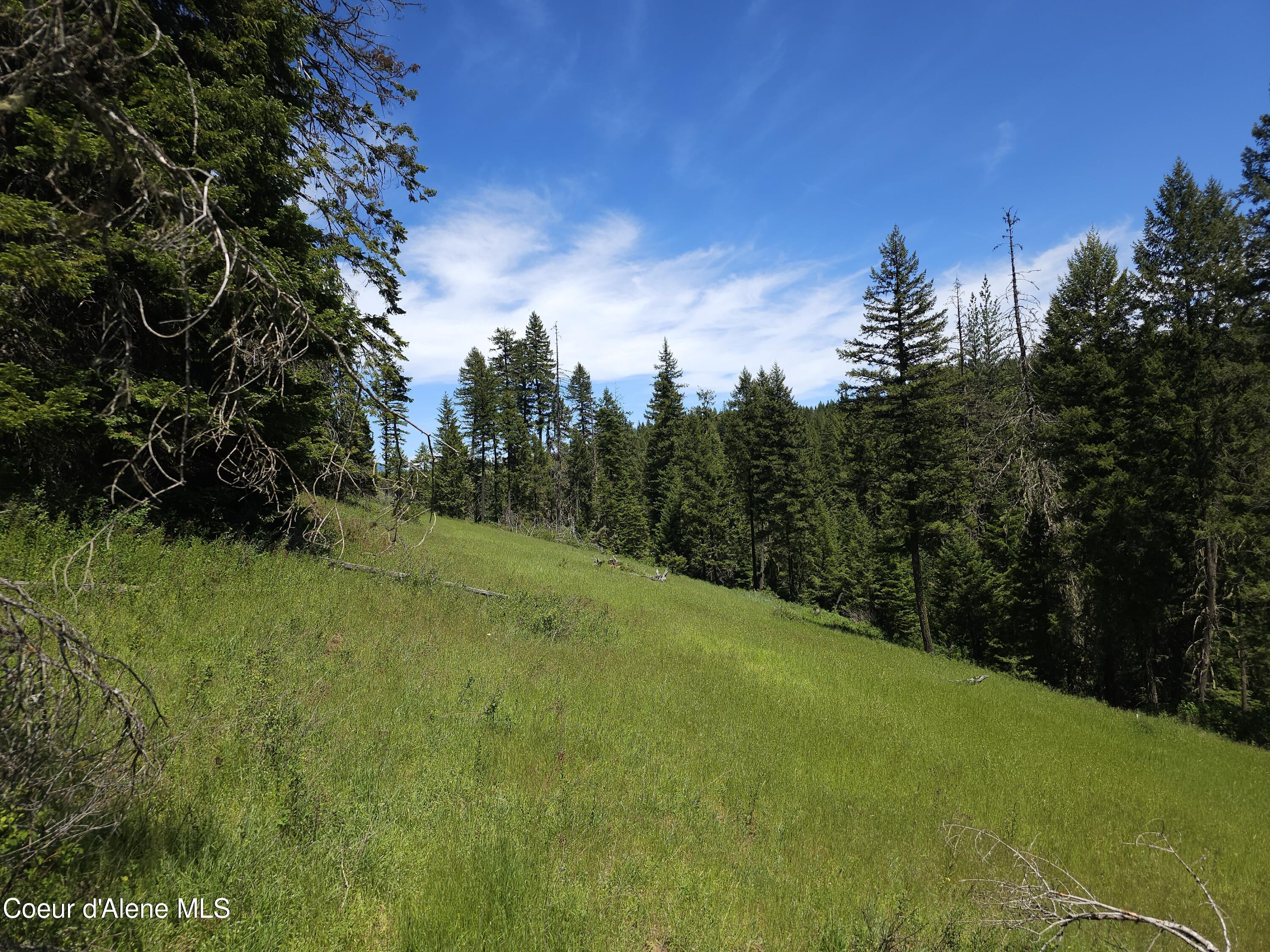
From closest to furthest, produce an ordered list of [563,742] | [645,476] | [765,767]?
[563,742], [765,767], [645,476]

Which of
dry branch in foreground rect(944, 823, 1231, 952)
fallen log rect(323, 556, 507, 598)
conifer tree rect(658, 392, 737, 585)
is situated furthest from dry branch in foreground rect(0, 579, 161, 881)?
conifer tree rect(658, 392, 737, 585)

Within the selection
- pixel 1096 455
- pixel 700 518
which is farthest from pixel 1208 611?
pixel 700 518

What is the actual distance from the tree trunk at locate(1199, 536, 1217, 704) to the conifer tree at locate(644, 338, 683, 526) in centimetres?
Result: 3551

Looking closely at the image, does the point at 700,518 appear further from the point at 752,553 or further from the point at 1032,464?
the point at 1032,464

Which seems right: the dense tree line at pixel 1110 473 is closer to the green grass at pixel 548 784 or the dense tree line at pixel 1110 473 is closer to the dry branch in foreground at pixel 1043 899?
the green grass at pixel 548 784

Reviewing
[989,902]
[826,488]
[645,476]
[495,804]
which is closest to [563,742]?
[495,804]

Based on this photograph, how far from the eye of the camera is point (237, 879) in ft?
11.1

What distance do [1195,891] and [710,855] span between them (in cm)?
620

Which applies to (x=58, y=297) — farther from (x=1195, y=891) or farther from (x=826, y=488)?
(x=826, y=488)

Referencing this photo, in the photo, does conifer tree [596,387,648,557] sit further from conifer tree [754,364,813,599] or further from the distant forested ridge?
the distant forested ridge

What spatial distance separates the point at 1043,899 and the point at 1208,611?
64.5 feet

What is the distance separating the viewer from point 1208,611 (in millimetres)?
16203

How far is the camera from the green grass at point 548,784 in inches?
146

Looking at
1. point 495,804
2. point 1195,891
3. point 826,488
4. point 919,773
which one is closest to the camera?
point 495,804
